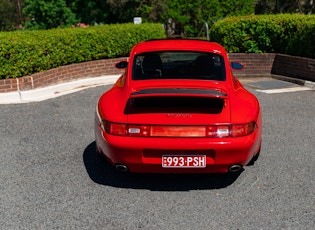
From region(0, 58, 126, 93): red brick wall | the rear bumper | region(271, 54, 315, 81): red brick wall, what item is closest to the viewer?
the rear bumper

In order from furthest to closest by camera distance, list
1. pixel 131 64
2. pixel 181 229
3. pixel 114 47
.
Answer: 1. pixel 114 47
2. pixel 131 64
3. pixel 181 229

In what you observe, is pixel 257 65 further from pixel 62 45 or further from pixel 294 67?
pixel 62 45

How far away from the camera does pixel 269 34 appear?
12312 millimetres

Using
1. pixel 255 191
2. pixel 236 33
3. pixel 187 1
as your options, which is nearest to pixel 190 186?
pixel 255 191

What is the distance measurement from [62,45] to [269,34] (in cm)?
637

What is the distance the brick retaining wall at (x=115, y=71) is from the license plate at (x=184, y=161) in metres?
6.43

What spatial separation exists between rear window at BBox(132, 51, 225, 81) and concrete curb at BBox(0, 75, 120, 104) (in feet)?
15.9

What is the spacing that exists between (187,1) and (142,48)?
19.3 meters

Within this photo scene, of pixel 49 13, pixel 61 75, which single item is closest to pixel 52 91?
pixel 61 75

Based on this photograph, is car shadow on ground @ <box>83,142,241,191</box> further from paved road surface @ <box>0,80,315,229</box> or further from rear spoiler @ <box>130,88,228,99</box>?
rear spoiler @ <box>130,88,228,99</box>

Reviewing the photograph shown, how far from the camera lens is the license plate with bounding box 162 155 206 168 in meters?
4.11

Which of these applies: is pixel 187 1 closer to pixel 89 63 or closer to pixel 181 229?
pixel 89 63

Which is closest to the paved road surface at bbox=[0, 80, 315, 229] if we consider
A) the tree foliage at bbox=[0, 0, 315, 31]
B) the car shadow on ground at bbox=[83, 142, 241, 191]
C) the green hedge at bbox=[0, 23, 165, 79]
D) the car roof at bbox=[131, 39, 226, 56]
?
the car shadow on ground at bbox=[83, 142, 241, 191]

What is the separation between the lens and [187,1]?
77.1 feet
